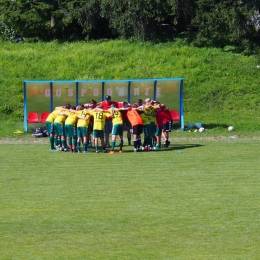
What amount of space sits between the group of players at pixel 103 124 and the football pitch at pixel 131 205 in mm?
709

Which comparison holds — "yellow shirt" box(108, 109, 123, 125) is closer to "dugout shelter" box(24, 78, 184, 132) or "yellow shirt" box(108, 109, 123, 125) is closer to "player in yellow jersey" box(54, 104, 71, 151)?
"player in yellow jersey" box(54, 104, 71, 151)

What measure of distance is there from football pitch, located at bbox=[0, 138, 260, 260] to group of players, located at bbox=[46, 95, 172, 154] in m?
0.71

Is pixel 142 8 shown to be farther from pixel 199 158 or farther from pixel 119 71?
pixel 199 158

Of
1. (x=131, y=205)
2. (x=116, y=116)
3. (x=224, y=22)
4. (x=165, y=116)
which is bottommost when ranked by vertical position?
(x=131, y=205)

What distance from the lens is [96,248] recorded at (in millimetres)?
11852

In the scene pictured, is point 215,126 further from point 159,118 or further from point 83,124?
point 83,124

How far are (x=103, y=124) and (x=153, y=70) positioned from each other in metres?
13.1

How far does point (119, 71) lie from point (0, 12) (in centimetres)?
891

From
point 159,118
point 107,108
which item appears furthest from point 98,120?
point 159,118

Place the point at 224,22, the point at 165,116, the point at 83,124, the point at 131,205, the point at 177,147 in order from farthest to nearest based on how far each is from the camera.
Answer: the point at 224,22
the point at 177,147
the point at 165,116
the point at 83,124
the point at 131,205

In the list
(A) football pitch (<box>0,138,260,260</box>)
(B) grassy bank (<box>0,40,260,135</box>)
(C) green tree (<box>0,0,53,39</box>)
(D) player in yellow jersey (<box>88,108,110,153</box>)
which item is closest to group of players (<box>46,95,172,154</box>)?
(D) player in yellow jersey (<box>88,108,110,153</box>)

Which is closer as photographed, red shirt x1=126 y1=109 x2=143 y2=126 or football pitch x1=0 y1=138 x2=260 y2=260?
football pitch x1=0 y1=138 x2=260 y2=260

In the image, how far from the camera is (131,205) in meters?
15.3

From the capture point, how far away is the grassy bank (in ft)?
110
